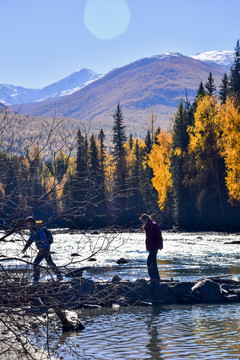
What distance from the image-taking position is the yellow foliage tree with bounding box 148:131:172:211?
5906cm

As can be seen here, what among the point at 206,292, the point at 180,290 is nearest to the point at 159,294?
the point at 180,290

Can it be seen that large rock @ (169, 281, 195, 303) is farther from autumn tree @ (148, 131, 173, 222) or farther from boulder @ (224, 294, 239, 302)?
autumn tree @ (148, 131, 173, 222)

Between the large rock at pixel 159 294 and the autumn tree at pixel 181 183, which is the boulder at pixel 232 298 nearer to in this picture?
the large rock at pixel 159 294

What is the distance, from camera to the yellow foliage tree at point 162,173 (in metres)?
59.1

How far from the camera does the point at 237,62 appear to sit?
5262 centimetres

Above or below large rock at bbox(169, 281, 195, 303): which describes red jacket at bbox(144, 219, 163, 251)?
above

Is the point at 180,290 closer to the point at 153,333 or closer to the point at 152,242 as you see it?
the point at 152,242

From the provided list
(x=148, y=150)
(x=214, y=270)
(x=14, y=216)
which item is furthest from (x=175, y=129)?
(x=14, y=216)

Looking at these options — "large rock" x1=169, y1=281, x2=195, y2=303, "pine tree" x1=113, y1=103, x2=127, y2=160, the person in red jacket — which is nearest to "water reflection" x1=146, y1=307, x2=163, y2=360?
"large rock" x1=169, y1=281, x2=195, y2=303

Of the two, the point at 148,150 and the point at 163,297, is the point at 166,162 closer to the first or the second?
the point at 148,150

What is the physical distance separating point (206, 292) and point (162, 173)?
45951mm

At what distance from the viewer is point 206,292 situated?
13.6 metres

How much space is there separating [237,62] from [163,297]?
43.0 m

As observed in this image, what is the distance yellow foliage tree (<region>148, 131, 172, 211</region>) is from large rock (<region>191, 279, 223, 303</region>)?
44742mm
